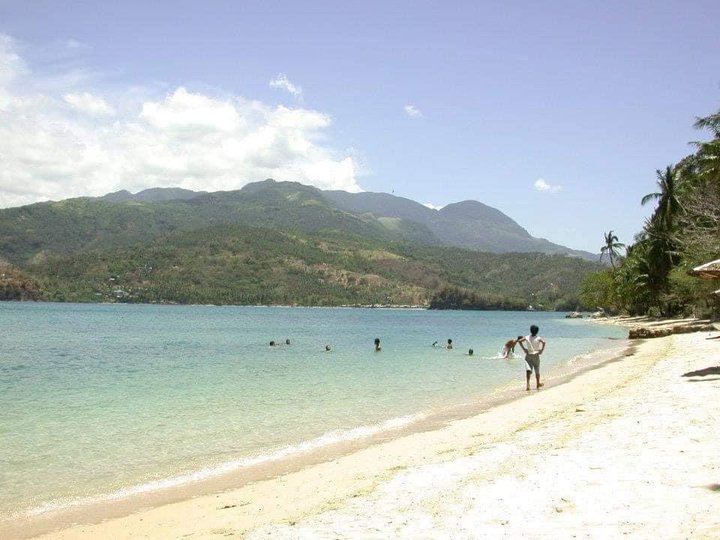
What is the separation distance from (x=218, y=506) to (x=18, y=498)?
3628 mm

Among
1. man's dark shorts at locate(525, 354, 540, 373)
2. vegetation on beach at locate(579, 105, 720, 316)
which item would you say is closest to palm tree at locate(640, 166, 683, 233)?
vegetation on beach at locate(579, 105, 720, 316)

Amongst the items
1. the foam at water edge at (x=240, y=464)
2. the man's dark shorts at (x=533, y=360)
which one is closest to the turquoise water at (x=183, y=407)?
the foam at water edge at (x=240, y=464)

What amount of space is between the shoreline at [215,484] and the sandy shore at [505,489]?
14.9 inches

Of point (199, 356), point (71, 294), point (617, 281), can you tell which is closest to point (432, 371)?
point (199, 356)

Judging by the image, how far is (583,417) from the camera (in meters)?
12.6

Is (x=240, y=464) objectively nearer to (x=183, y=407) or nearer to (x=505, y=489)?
(x=505, y=489)

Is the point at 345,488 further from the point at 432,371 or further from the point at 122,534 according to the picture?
the point at 432,371

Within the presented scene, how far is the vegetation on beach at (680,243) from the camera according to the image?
35.6 m

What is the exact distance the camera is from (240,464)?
1178 cm

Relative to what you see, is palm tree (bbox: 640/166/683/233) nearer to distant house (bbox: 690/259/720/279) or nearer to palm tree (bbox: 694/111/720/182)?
palm tree (bbox: 694/111/720/182)

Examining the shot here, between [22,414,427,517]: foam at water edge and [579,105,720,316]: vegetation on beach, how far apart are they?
23.4 metres

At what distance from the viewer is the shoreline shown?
8492 millimetres

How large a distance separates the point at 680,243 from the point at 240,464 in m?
45.3

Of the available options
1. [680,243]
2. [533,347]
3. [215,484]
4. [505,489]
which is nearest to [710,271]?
[533,347]
